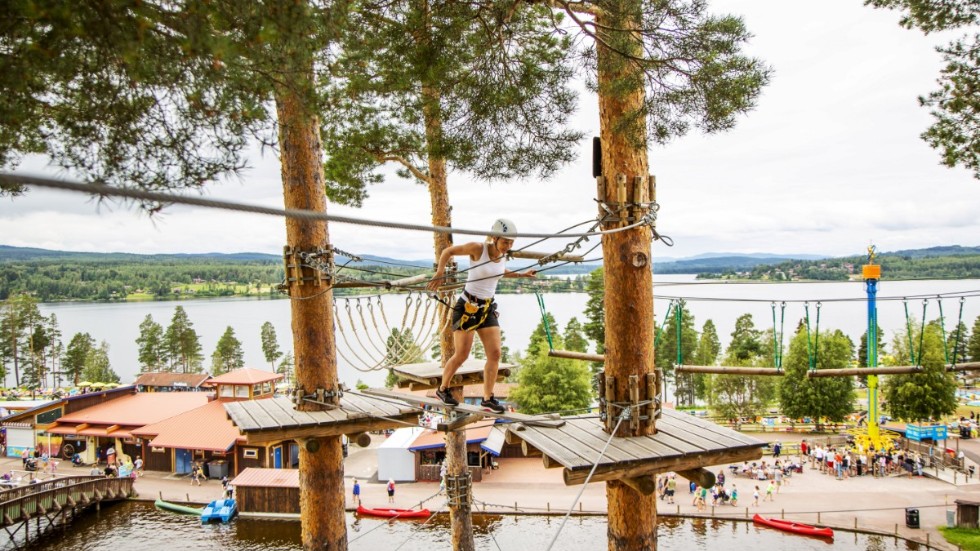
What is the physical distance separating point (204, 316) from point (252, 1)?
128 meters

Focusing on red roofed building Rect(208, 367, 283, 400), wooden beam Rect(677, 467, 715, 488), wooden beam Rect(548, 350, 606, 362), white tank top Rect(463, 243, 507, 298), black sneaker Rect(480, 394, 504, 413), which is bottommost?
red roofed building Rect(208, 367, 283, 400)

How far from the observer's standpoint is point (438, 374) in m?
7.59

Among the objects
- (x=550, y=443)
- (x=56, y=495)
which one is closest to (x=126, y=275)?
(x=56, y=495)

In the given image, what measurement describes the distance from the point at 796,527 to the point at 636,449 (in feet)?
43.8

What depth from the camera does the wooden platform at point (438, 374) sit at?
7.39m

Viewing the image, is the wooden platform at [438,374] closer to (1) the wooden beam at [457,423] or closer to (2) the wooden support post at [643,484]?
(1) the wooden beam at [457,423]

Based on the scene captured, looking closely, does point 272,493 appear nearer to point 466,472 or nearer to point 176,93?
point 466,472

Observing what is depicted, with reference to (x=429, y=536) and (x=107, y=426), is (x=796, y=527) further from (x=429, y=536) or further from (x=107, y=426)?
(x=107, y=426)

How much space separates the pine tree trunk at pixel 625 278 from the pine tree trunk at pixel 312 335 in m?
2.76

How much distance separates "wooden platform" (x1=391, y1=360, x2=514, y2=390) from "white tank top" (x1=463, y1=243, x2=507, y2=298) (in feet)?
8.72

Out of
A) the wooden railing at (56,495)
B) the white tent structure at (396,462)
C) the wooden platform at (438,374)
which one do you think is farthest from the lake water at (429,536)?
the wooden platform at (438,374)

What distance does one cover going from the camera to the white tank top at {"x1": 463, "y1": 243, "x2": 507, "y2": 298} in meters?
4.53

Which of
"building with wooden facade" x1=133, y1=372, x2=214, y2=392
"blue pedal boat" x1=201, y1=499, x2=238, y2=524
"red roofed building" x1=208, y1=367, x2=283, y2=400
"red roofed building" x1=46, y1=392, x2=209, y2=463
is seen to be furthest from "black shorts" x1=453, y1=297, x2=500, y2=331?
"building with wooden facade" x1=133, y1=372, x2=214, y2=392

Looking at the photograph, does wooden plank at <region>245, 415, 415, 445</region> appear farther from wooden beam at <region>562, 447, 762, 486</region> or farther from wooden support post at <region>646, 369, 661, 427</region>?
wooden support post at <region>646, 369, 661, 427</region>
